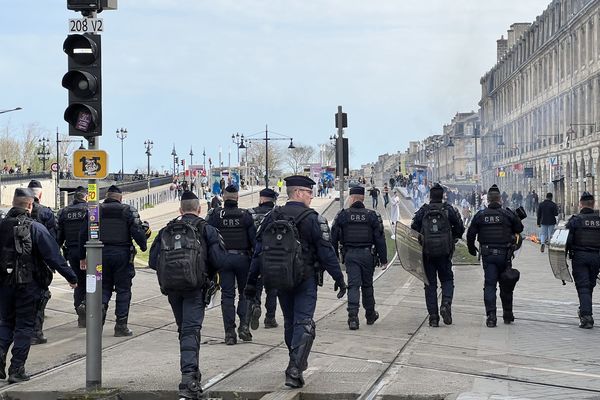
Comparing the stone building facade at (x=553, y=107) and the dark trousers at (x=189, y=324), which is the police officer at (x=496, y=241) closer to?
the dark trousers at (x=189, y=324)

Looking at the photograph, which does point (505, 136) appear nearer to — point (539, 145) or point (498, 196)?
point (539, 145)

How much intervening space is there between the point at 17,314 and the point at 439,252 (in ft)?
18.6

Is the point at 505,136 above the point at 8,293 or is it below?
above

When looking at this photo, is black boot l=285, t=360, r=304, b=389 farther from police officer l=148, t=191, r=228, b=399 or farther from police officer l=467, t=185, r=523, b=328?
police officer l=467, t=185, r=523, b=328

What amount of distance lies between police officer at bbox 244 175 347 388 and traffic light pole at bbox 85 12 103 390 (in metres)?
1.47

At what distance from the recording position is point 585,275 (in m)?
12.5

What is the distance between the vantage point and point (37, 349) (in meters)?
11.0

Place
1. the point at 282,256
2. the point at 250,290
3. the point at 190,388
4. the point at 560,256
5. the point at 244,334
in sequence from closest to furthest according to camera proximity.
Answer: the point at 190,388 → the point at 282,256 → the point at 250,290 → the point at 244,334 → the point at 560,256

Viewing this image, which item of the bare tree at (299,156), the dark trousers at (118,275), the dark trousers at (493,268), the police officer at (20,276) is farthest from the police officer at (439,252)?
the bare tree at (299,156)

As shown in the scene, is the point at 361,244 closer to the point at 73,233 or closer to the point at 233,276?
the point at 233,276

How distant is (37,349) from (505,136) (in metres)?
82.5

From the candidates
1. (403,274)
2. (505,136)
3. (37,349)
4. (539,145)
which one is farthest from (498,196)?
(505,136)

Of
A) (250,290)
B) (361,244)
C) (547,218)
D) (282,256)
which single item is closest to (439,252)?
(361,244)

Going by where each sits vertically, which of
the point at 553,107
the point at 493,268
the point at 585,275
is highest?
the point at 553,107
